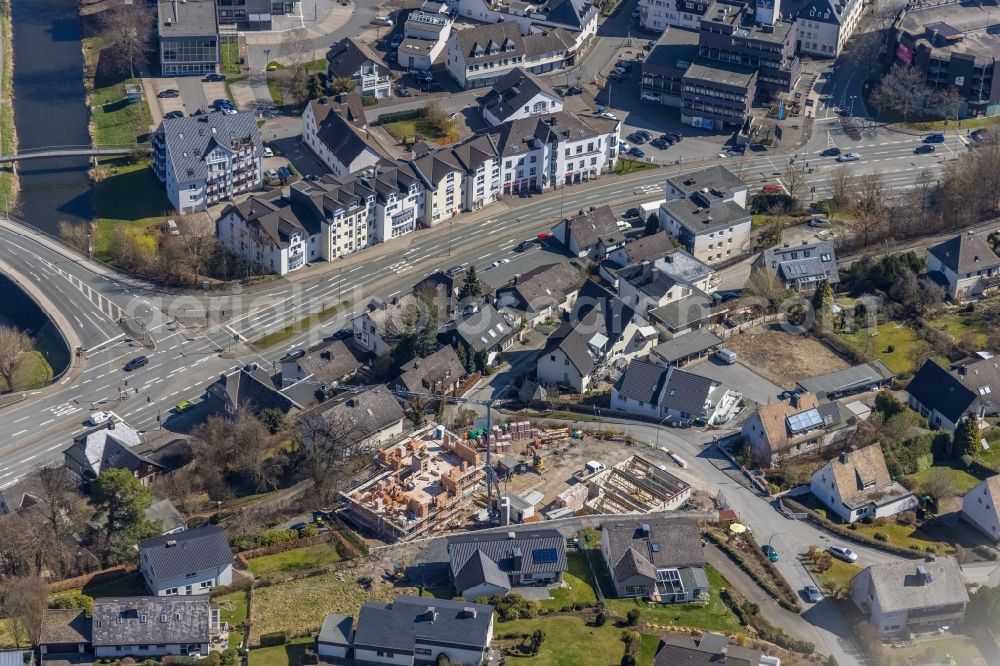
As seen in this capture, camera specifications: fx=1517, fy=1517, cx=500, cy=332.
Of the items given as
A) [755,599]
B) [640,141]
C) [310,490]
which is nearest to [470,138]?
[640,141]

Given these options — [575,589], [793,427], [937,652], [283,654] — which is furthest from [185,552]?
[937,652]

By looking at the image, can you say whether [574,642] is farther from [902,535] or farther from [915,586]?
[902,535]

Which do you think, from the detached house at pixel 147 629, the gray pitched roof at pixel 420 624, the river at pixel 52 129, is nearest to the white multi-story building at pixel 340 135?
the river at pixel 52 129

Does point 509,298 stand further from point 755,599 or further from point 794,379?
point 755,599

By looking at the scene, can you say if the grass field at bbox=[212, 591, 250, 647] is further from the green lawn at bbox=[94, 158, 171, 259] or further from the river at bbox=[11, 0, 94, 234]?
the river at bbox=[11, 0, 94, 234]

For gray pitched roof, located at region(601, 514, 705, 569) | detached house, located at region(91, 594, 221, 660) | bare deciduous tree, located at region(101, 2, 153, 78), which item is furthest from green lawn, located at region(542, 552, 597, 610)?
bare deciduous tree, located at region(101, 2, 153, 78)
